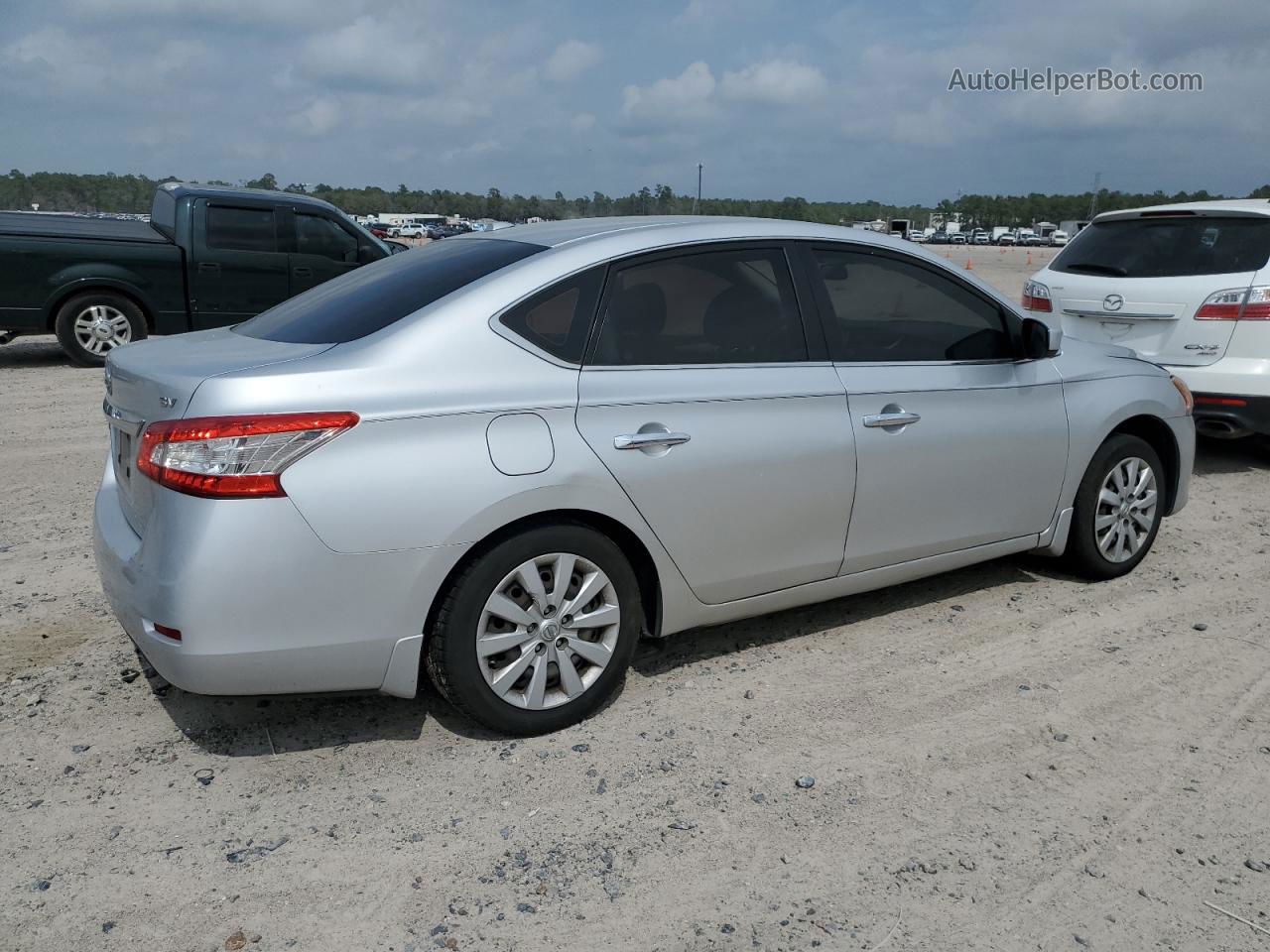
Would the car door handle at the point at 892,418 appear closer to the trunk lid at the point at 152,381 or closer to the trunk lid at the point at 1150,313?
the trunk lid at the point at 152,381

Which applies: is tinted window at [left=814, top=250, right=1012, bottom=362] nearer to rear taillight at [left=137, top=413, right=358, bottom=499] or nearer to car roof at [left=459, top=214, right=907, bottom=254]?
car roof at [left=459, top=214, right=907, bottom=254]

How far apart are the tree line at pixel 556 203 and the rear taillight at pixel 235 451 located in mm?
2224

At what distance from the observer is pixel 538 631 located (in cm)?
347

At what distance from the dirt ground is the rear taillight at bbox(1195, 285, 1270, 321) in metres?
2.89

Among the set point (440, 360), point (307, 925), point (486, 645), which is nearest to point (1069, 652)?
point (486, 645)

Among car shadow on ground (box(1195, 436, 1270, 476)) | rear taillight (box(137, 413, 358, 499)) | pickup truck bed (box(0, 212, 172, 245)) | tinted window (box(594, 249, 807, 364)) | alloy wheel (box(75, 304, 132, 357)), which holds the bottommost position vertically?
car shadow on ground (box(1195, 436, 1270, 476))

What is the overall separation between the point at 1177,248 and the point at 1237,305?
58 cm

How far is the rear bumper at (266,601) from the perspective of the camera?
118 inches

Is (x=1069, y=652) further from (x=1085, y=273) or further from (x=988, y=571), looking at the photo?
(x=1085, y=273)

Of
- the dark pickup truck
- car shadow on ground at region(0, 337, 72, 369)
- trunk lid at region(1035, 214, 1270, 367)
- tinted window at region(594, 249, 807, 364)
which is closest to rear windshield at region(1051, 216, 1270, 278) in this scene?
trunk lid at region(1035, 214, 1270, 367)

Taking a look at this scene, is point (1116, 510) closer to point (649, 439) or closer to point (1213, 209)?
point (649, 439)

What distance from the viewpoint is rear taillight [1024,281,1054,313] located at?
25.2 feet

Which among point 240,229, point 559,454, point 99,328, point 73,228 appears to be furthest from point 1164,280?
point 73,228

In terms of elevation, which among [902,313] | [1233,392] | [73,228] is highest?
[73,228]
